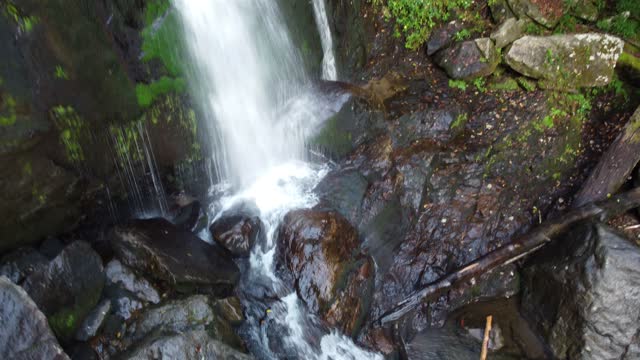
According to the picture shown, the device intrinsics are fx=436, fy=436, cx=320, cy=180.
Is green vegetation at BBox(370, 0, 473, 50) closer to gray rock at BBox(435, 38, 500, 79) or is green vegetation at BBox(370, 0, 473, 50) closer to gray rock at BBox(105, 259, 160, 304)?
gray rock at BBox(435, 38, 500, 79)

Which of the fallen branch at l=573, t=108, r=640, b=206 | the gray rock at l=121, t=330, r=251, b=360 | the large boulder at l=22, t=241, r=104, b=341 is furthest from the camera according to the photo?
the fallen branch at l=573, t=108, r=640, b=206

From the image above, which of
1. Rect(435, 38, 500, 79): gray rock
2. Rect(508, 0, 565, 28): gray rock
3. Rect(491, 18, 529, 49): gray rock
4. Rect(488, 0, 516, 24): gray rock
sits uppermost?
Rect(488, 0, 516, 24): gray rock

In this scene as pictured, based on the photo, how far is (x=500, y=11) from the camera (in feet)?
25.2

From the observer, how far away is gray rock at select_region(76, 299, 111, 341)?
4.26m

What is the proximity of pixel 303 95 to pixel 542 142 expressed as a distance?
12.4 ft

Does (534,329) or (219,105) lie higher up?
(219,105)

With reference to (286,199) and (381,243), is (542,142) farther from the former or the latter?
(286,199)

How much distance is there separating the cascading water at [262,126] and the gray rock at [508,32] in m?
2.94

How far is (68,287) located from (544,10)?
8.10 m

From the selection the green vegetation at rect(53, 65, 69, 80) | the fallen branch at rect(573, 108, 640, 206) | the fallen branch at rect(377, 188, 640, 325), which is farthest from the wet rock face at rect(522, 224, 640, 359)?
the green vegetation at rect(53, 65, 69, 80)

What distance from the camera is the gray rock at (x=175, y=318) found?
4.23 meters

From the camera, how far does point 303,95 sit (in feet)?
22.9

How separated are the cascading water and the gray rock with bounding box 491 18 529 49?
2.94 metres

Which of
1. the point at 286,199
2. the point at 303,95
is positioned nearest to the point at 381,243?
the point at 286,199
